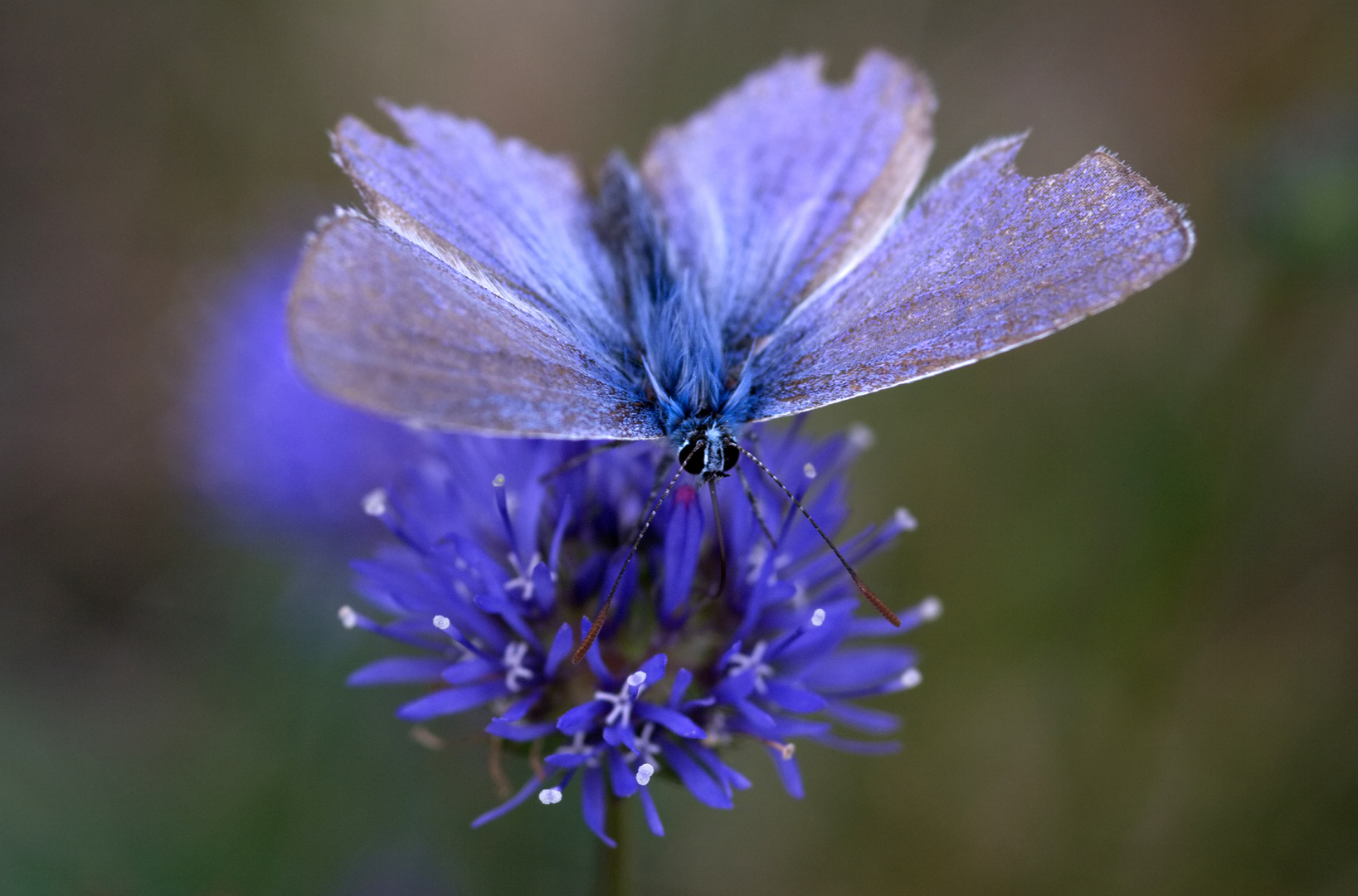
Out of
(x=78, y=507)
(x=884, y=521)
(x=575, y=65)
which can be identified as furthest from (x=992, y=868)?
(x=575, y=65)

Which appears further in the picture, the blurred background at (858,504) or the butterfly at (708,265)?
the blurred background at (858,504)

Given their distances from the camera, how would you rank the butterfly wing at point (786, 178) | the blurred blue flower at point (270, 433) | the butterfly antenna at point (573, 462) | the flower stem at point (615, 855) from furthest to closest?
the blurred blue flower at point (270, 433) < the butterfly wing at point (786, 178) < the butterfly antenna at point (573, 462) < the flower stem at point (615, 855)

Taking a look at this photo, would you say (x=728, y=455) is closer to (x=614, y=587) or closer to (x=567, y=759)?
(x=614, y=587)

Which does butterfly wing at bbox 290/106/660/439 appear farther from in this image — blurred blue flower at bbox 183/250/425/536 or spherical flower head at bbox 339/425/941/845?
blurred blue flower at bbox 183/250/425/536

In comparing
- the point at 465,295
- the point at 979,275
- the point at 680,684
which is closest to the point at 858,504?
the point at 979,275

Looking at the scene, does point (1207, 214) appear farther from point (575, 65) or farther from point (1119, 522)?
point (575, 65)

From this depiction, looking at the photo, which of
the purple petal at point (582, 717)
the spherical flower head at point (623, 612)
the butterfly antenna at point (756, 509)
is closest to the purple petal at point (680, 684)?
the spherical flower head at point (623, 612)

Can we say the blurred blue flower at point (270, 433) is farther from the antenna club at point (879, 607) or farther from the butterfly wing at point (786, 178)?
the antenna club at point (879, 607)
